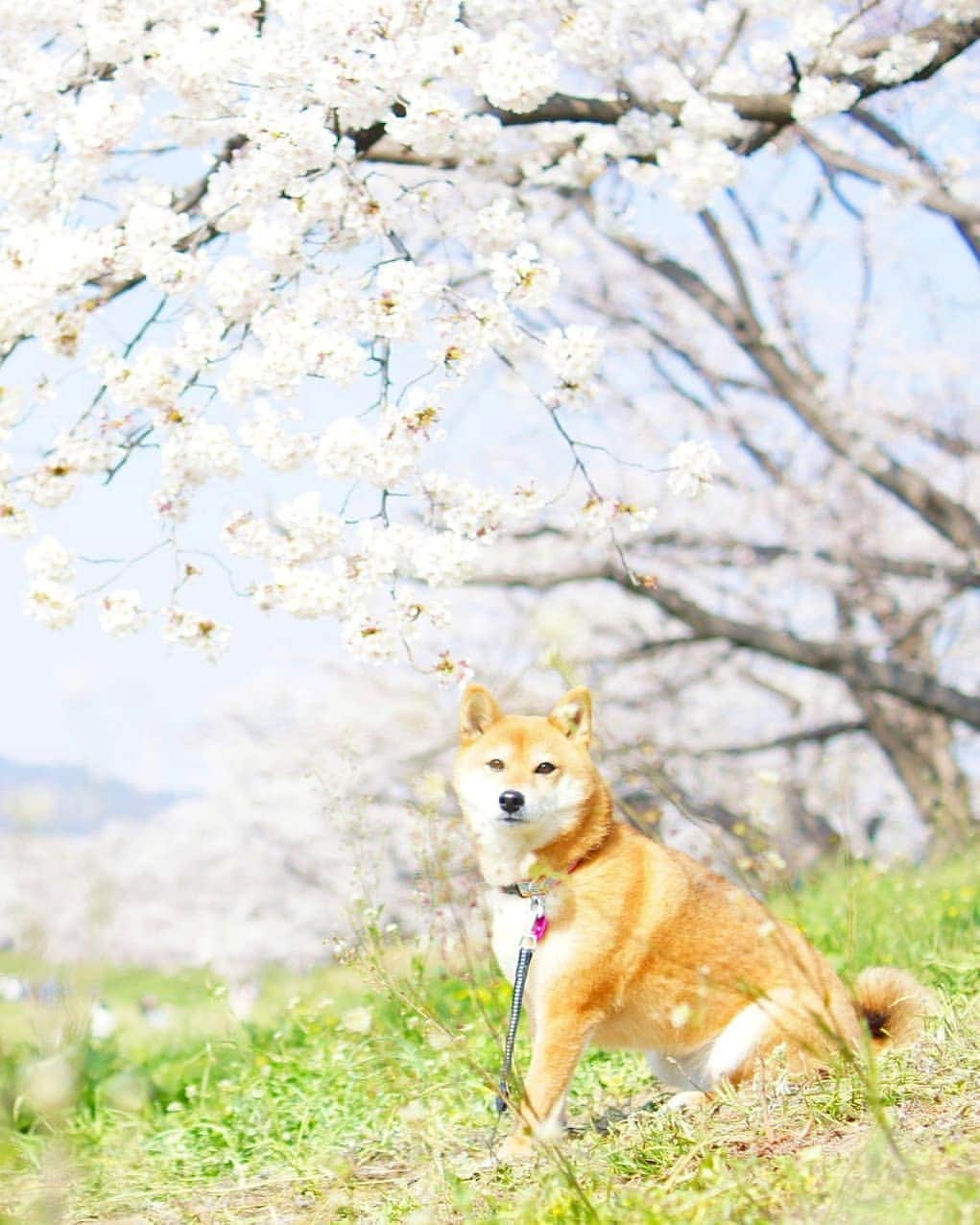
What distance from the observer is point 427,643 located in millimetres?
12727

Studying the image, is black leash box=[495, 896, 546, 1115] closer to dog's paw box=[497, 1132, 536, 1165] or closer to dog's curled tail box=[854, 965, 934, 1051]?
dog's paw box=[497, 1132, 536, 1165]

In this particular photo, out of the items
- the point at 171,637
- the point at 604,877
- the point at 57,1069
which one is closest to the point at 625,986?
the point at 604,877

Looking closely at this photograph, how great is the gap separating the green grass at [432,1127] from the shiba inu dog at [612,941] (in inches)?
6.4

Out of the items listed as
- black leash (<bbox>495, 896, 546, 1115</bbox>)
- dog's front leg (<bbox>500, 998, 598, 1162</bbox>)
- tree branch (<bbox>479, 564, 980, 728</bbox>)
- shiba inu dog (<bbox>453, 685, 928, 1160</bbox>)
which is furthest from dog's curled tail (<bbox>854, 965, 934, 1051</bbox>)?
tree branch (<bbox>479, 564, 980, 728</bbox>)

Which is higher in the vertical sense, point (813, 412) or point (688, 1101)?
point (813, 412)

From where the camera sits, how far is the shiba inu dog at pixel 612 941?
3.84 m

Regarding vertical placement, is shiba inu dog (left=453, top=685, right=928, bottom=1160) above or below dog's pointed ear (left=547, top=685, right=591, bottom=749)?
below

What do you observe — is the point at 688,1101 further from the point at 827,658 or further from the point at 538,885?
the point at 827,658

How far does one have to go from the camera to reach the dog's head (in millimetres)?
3979

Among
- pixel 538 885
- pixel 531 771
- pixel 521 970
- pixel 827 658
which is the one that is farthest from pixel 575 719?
pixel 827 658

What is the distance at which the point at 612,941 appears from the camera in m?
3.87

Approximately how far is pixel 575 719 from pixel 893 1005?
1.29 metres

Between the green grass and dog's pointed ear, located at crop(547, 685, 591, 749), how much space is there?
0.86m

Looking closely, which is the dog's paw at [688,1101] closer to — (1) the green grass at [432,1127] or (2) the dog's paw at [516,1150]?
(1) the green grass at [432,1127]
